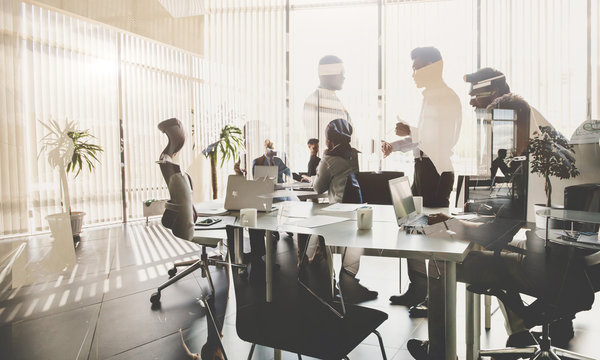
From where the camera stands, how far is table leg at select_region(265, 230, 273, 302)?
1362 mm

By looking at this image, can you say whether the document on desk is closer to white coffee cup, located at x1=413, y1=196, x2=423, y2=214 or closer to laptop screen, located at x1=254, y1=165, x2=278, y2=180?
white coffee cup, located at x1=413, y1=196, x2=423, y2=214

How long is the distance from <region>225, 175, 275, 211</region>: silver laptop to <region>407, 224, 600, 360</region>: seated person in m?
1.43

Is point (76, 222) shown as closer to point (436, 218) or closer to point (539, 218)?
point (436, 218)

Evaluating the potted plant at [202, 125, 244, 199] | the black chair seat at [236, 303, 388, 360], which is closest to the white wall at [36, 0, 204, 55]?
the potted plant at [202, 125, 244, 199]

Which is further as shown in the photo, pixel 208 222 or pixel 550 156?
pixel 208 222

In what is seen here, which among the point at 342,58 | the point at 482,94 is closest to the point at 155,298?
the point at 482,94

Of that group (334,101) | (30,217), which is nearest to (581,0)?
(334,101)

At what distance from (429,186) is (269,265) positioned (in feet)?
7.54

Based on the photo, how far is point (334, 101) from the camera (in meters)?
4.34

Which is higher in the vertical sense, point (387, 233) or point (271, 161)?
point (271, 161)

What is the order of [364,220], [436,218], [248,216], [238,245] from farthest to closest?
[436,218] < [248,216] < [364,220] < [238,245]

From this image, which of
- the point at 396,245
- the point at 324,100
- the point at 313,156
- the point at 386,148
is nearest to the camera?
the point at 396,245

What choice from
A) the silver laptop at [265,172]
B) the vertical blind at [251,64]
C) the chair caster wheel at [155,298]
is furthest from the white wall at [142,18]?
the chair caster wheel at [155,298]

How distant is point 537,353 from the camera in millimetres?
1851
